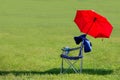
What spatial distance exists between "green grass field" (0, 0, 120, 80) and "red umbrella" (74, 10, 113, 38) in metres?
1.02

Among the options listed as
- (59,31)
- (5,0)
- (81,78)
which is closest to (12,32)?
(59,31)

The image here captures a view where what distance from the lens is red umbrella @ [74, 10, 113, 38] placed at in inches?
366

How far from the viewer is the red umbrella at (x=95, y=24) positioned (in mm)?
9288

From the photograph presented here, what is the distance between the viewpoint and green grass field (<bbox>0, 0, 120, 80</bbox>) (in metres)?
9.64

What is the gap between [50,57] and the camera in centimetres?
1169

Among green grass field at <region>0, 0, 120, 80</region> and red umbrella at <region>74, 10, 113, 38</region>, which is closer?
red umbrella at <region>74, 10, 113, 38</region>

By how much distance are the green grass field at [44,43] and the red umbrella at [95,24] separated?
3.33 ft

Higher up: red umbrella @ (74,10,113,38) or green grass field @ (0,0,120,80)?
red umbrella @ (74,10,113,38)

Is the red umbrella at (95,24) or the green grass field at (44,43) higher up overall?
the red umbrella at (95,24)

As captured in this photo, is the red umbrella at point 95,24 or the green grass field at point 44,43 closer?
the red umbrella at point 95,24

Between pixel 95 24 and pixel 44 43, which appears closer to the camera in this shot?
pixel 95 24

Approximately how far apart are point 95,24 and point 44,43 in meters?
Result: 5.31

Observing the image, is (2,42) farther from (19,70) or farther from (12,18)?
(12,18)

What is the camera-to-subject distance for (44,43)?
14.4 meters
